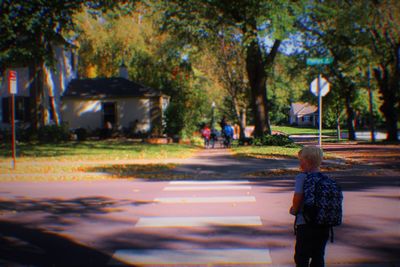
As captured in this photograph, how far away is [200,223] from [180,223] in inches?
12.6

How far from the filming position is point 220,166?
14164mm

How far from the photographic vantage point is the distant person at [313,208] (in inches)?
141

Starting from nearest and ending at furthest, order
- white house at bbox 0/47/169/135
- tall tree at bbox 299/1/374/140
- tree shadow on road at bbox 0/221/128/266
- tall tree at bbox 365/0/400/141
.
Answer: tree shadow on road at bbox 0/221/128/266, tall tree at bbox 365/0/400/141, tall tree at bbox 299/1/374/140, white house at bbox 0/47/169/135

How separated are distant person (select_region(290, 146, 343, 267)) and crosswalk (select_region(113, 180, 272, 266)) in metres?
1.19

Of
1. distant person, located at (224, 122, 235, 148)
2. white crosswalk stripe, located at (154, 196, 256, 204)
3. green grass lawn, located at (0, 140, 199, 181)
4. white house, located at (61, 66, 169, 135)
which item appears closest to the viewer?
white crosswalk stripe, located at (154, 196, 256, 204)

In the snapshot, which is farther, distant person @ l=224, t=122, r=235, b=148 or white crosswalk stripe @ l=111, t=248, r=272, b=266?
distant person @ l=224, t=122, r=235, b=148

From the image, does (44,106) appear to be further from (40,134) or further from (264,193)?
(264,193)

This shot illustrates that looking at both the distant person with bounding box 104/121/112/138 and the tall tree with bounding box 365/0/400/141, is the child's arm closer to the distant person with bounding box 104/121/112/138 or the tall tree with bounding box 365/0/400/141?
the tall tree with bounding box 365/0/400/141

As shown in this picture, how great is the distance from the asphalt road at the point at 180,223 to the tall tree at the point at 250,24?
33.4 ft

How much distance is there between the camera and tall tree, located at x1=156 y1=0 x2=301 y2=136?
19203mm

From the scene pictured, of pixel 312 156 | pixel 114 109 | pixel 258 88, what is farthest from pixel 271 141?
pixel 312 156

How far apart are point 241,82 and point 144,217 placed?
27752 mm

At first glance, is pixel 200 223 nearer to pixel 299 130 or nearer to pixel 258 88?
pixel 299 130

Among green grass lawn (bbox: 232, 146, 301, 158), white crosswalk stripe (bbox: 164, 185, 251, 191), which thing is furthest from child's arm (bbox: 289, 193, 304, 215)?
green grass lawn (bbox: 232, 146, 301, 158)
